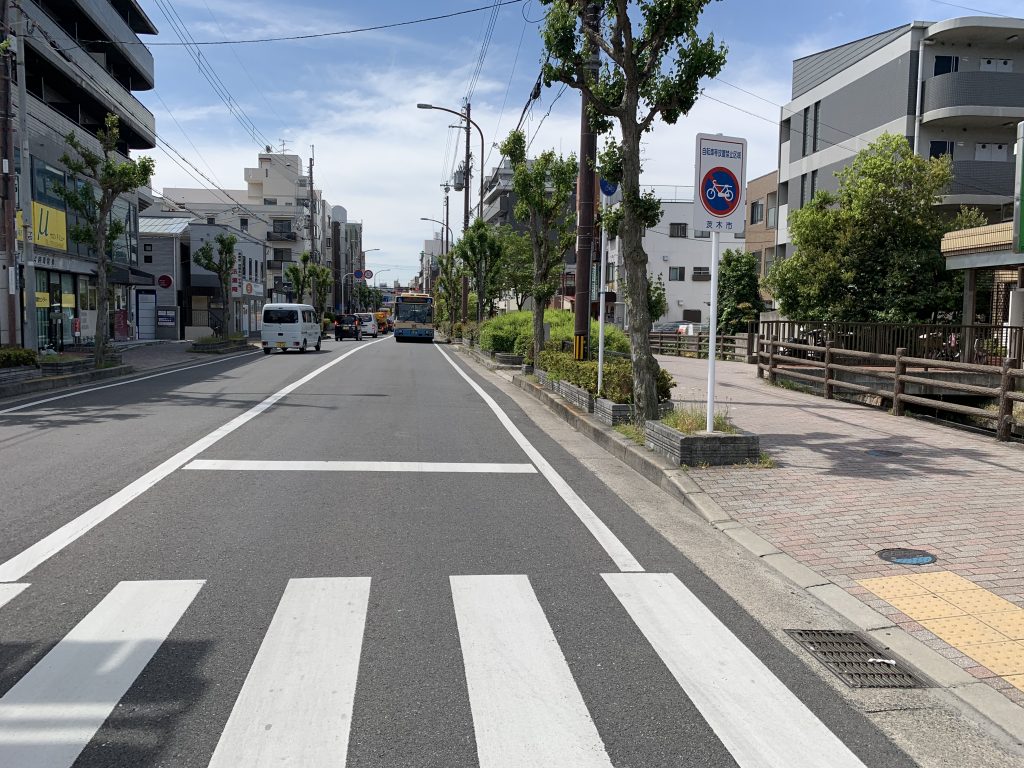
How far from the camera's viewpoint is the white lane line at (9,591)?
4674mm

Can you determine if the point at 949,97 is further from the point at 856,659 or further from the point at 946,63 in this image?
the point at 856,659

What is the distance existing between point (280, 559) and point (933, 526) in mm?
4996

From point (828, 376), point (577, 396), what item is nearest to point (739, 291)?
point (828, 376)

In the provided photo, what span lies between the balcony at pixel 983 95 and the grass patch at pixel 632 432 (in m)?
24.9

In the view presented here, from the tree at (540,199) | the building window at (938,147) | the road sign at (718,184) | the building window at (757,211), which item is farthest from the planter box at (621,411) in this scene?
the building window at (757,211)

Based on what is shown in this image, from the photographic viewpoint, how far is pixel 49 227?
2891cm

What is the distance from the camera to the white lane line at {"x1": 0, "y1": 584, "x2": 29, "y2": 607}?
4.67 m

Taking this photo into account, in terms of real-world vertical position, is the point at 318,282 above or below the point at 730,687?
above

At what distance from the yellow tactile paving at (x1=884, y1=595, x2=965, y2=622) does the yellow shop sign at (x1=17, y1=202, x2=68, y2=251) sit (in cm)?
2932

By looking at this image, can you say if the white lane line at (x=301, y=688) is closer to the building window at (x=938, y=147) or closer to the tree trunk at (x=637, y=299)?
the tree trunk at (x=637, y=299)

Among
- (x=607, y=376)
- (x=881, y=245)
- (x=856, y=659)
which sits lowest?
(x=856, y=659)

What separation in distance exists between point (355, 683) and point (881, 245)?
2127 centimetres

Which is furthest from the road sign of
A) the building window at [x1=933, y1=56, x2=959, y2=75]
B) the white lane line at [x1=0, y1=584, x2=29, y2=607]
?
the building window at [x1=933, y1=56, x2=959, y2=75]

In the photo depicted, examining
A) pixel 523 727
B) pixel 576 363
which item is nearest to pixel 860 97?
pixel 576 363
